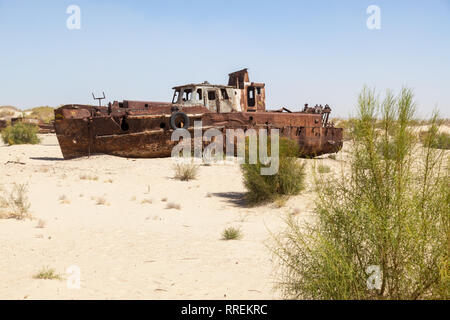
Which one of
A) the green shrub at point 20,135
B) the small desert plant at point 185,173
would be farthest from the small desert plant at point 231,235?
the green shrub at point 20,135

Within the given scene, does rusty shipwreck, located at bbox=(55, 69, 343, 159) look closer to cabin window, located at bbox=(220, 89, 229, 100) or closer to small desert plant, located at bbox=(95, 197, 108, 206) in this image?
cabin window, located at bbox=(220, 89, 229, 100)

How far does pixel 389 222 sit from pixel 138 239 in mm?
4112

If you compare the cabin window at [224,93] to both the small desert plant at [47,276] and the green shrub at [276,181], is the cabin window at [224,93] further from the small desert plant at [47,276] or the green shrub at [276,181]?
the small desert plant at [47,276]

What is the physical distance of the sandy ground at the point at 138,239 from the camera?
4160 millimetres

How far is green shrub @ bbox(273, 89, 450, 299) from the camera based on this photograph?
2883 mm

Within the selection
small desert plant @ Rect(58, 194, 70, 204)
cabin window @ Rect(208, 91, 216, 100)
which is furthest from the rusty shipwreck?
small desert plant @ Rect(58, 194, 70, 204)

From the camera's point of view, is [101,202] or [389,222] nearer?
[389,222]

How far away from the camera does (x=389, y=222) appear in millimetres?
2977

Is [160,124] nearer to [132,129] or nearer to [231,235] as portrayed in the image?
[132,129]

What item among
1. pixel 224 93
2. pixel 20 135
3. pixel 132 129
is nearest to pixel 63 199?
pixel 132 129

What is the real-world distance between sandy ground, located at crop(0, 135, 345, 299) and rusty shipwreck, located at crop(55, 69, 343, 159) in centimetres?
267
